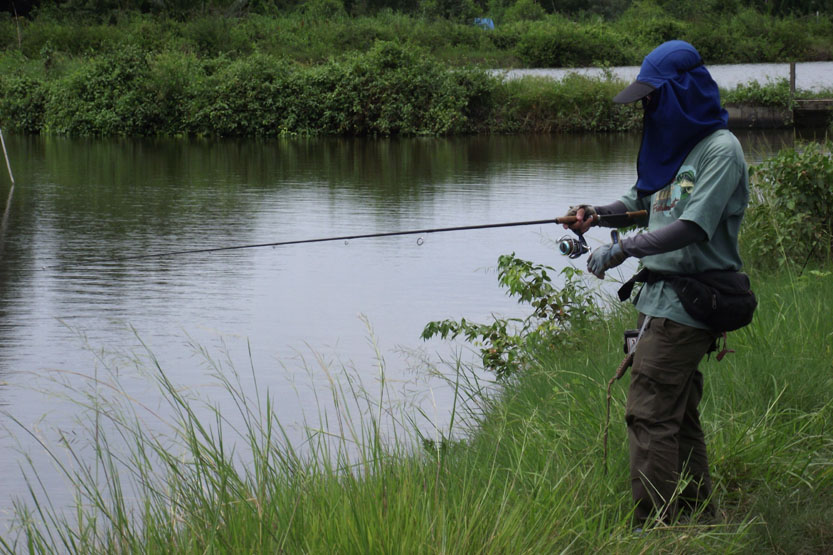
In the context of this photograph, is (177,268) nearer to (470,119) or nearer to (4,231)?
(4,231)

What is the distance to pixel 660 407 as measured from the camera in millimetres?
3619

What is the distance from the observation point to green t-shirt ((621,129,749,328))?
11.5ft

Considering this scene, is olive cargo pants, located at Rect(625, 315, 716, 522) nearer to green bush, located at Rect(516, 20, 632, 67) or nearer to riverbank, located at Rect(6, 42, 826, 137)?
riverbank, located at Rect(6, 42, 826, 137)

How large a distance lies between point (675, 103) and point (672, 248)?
0.47 metres

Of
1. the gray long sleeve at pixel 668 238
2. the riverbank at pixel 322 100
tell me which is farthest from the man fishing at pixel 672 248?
the riverbank at pixel 322 100

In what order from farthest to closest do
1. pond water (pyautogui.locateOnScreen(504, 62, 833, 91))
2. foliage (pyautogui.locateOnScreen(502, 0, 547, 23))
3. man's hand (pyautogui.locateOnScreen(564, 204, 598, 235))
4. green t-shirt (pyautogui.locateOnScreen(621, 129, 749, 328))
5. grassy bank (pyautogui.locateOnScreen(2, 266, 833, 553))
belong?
foliage (pyautogui.locateOnScreen(502, 0, 547, 23)), pond water (pyautogui.locateOnScreen(504, 62, 833, 91)), man's hand (pyautogui.locateOnScreen(564, 204, 598, 235)), green t-shirt (pyautogui.locateOnScreen(621, 129, 749, 328)), grassy bank (pyautogui.locateOnScreen(2, 266, 833, 553))

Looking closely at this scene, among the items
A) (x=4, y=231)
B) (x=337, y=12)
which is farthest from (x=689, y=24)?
(x=4, y=231)

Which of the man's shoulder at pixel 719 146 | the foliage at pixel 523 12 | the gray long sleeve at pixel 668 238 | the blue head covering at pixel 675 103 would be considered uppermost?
the foliage at pixel 523 12

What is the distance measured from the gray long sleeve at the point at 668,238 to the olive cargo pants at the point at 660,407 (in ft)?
0.84

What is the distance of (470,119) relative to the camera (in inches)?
1452

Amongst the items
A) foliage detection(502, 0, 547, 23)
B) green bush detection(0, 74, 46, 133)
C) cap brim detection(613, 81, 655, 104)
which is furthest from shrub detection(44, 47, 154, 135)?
cap brim detection(613, 81, 655, 104)

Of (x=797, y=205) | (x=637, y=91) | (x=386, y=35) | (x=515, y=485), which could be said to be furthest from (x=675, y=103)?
(x=386, y=35)

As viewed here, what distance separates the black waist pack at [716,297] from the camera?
3592mm

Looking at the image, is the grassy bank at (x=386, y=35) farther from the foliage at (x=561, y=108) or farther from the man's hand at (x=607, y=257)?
the man's hand at (x=607, y=257)
